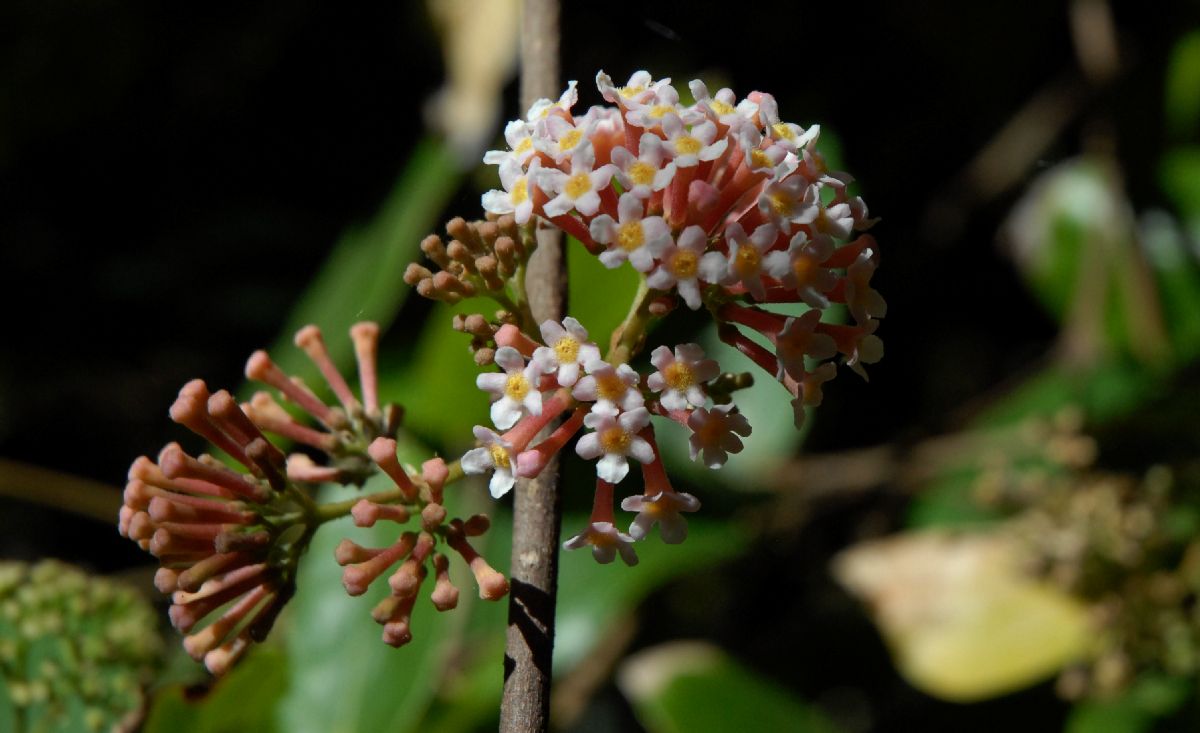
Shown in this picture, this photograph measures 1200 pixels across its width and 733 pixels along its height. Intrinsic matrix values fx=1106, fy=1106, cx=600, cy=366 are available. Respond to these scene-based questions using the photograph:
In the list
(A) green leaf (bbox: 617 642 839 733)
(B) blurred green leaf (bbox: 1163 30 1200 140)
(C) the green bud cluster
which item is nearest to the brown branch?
(C) the green bud cluster

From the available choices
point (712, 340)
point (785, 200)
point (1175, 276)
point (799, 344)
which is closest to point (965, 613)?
point (712, 340)

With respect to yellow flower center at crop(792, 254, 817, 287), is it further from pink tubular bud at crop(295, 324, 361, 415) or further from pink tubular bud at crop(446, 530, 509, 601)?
pink tubular bud at crop(295, 324, 361, 415)

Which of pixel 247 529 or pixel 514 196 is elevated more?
pixel 514 196

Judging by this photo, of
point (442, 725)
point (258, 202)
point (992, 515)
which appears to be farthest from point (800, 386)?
point (258, 202)

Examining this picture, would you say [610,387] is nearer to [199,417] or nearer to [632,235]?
[632,235]

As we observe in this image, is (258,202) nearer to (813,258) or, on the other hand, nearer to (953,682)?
(953,682)
